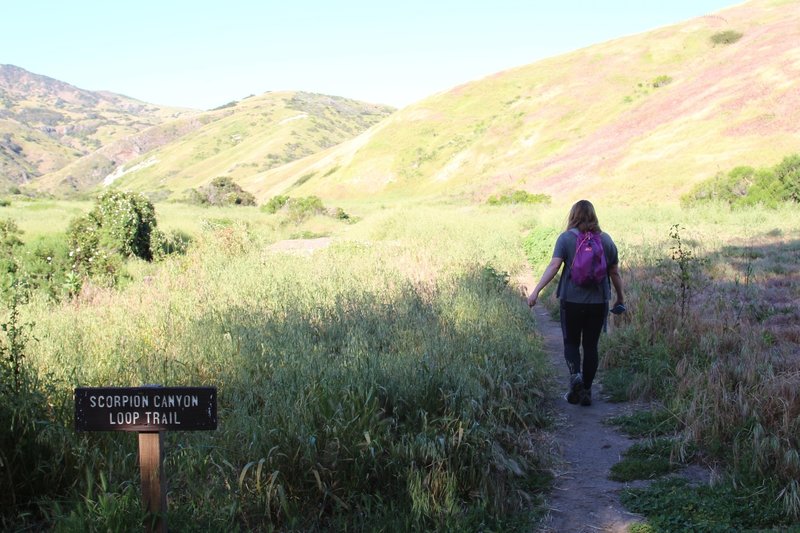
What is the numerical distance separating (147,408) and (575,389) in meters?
4.32

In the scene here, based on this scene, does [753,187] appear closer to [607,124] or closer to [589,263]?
[589,263]

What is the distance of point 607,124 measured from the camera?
46406mm

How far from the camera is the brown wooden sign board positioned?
134 inches

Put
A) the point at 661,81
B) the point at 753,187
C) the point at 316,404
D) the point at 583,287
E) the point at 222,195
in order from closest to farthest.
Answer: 1. the point at 316,404
2. the point at 583,287
3. the point at 753,187
4. the point at 222,195
5. the point at 661,81

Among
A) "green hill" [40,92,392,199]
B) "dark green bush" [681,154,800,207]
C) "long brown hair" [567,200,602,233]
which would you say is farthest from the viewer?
"green hill" [40,92,392,199]

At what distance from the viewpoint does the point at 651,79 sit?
55.9 meters

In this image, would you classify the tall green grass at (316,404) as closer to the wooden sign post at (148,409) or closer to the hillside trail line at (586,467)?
the hillside trail line at (586,467)

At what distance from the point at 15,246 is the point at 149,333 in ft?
34.3

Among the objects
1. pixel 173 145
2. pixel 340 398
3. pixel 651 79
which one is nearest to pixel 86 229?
pixel 340 398

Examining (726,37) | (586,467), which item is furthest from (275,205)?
(726,37)

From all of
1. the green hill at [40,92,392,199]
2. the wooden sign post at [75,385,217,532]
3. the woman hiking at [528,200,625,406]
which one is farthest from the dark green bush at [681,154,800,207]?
the green hill at [40,92,392,199]

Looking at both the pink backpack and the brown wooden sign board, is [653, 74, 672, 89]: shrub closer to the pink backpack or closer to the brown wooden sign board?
the pink backpack

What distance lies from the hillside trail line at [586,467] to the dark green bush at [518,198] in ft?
82.9

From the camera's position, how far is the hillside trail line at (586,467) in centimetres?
418
